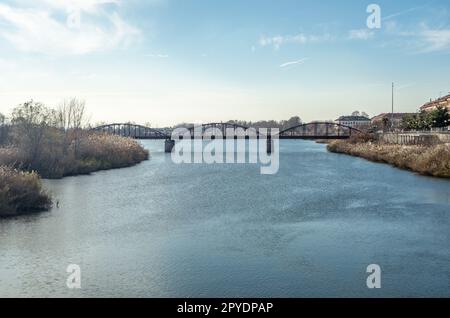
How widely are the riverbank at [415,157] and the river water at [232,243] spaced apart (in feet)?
18.6

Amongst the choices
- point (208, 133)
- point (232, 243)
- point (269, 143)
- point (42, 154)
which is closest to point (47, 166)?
point (42, 154)

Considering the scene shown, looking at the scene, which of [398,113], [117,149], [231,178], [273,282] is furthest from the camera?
[398,113]

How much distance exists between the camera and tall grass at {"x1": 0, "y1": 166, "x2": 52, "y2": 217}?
15.9 meters

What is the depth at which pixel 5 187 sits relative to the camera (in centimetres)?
1598

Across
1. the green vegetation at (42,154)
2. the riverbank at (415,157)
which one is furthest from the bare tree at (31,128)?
the riverbank at (415,157)

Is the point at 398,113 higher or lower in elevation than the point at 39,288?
higher

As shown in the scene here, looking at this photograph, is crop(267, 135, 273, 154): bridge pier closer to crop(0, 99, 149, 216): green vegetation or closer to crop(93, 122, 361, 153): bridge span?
crop(93, 122, 361, 153): bridge span

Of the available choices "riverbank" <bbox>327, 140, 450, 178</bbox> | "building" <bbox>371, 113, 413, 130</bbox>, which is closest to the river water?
"riverbank" <bbox>327, 140, 450, 178</bbox>

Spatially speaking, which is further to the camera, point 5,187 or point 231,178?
point 231,178

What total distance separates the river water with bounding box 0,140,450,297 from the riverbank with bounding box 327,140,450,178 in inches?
224
